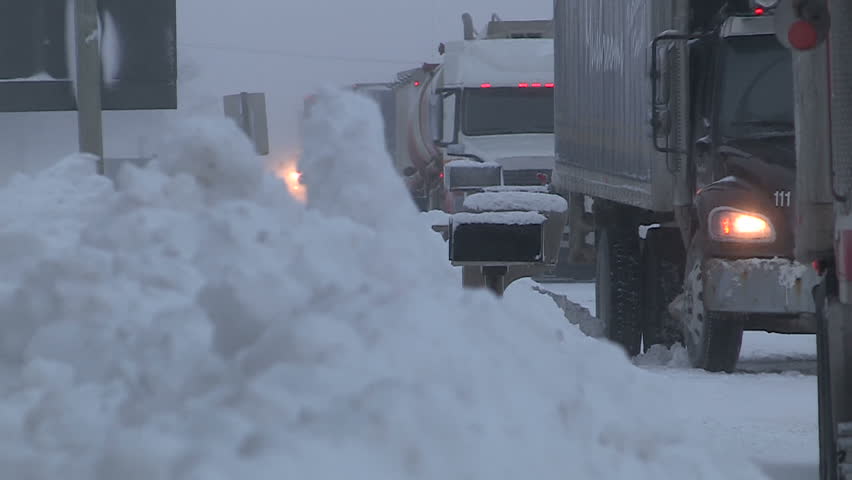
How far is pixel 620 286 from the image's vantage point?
13.6m

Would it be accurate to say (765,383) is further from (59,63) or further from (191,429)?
(191,429)

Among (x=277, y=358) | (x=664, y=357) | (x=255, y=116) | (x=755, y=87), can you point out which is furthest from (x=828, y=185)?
(x=664, y=357)

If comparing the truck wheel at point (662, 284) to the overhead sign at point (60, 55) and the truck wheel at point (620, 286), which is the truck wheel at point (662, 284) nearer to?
the truck wheel at point (620, 286)

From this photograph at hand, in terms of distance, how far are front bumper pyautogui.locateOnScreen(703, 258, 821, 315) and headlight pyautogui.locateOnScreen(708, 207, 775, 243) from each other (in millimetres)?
133

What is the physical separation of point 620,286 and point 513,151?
1121 cm

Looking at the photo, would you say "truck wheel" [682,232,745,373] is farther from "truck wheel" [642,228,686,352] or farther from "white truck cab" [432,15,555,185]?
"white truck cab" [432,15,555,185]

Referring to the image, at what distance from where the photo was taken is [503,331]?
4766mm

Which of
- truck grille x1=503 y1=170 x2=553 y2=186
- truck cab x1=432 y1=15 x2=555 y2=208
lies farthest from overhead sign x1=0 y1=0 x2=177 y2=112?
truck grille x1=503 y1=170 x2=553 y2=186

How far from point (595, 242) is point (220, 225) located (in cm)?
1058

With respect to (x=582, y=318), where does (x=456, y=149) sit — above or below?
above

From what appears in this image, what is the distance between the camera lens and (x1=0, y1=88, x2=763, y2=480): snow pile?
405cm

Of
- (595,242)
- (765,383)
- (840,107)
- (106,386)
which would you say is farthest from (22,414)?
(595,242)

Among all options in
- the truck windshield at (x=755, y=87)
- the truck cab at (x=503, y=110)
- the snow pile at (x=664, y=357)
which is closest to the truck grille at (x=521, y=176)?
the truck cab at (x=503, y=110)

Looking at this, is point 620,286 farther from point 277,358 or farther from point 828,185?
point 277,358
